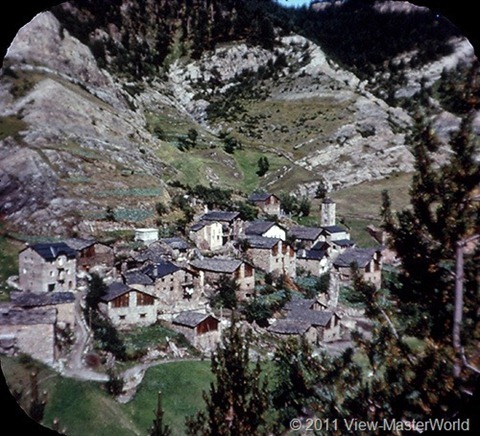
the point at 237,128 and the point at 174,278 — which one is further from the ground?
the point at 237,128

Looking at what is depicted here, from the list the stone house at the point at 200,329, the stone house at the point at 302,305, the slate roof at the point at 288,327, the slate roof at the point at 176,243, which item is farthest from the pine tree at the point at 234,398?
the slate roof at the point at 176,243

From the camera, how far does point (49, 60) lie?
215 ft

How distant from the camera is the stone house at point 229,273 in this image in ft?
112

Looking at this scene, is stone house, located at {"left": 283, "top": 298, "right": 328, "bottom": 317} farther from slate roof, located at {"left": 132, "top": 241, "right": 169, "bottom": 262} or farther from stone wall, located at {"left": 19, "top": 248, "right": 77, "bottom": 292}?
stone wall, located at {"left": 19, "top": 248, "right": 77, "bottom": 292}

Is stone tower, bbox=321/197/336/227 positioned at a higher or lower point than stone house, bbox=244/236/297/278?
higher

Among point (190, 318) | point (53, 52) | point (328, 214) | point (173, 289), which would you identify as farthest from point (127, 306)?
point (53, 52)

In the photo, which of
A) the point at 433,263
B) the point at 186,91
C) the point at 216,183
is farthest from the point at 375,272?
the point at 186,91

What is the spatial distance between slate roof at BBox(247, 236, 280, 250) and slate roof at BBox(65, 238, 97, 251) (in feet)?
45.1

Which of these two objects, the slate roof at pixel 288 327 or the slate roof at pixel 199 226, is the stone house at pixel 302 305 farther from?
the slate roof at pixel 199 226

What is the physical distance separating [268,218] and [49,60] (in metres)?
39.1

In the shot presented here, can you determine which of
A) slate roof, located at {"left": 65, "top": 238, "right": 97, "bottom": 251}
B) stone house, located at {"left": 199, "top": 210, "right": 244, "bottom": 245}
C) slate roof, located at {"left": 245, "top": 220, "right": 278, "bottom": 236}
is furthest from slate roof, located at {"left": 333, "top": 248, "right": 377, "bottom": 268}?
slate roof, located at {"left": 65, "top": 238, "right": 97, "bottom": 251}

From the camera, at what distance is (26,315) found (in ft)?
76.6

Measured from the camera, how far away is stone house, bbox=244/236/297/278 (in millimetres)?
39406

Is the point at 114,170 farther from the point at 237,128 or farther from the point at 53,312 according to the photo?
the point at 237,128
